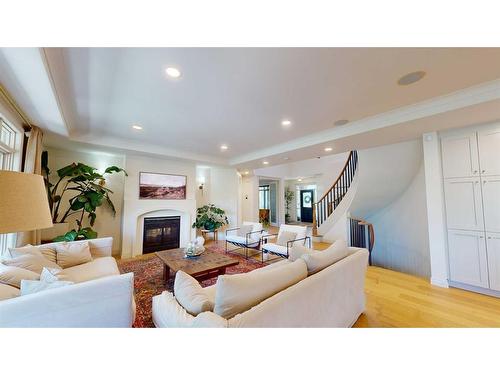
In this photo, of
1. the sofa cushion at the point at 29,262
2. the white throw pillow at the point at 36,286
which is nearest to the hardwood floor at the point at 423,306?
the white throw pillow at the point at 36,286

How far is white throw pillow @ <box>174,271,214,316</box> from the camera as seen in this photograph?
1220 mm

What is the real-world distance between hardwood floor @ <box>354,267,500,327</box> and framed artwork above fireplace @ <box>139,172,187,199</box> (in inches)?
186

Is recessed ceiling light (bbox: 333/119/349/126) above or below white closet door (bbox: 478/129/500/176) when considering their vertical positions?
above

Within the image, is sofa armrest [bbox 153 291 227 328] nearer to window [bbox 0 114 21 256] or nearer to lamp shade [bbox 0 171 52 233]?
lamp shade [bbox 0 171 52 233]

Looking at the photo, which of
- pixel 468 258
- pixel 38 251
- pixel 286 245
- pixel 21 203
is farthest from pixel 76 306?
pixel 468 258

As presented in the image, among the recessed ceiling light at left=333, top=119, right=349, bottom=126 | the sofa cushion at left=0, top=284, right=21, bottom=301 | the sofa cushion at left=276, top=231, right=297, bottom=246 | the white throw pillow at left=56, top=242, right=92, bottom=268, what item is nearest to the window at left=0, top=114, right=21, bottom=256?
the white throw pillow at left=56, top=242, right=92, bottom=268

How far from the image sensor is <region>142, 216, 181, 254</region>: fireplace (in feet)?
15.9

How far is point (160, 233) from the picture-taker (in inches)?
199

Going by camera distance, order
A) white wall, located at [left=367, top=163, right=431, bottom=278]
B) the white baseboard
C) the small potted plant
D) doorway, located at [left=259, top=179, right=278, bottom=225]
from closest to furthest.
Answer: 1. the white baseboard
2. white wall, located at [left=367, top=163, right=431, bottom=278]
3. the small potted plant
4. doorway, located at [left=259, top=179, right=278, bottom=225]

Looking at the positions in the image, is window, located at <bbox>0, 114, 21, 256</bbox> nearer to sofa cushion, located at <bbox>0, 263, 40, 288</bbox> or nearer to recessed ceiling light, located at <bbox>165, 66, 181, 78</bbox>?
sofa cushion, located at <bbox>0, 263, 40, 288</bbox>

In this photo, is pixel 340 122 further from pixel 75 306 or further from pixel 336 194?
pixel 75 306

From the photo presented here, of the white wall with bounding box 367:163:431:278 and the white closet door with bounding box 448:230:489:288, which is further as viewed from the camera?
the white wall with bounding box 367:163:431:278

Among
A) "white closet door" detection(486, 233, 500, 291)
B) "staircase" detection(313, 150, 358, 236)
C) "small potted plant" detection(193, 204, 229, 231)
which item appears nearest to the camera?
"white closet door" detection(486, 233, 500, 291)

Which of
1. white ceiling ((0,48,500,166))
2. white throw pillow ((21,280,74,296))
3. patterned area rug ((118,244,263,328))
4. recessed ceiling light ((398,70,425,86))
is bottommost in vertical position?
patterned area rug ((118,244,263,328))
